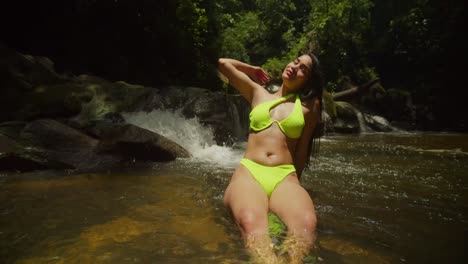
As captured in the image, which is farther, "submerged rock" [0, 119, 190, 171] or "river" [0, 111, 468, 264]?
"submerged rock" [0, 119, 190, 171]

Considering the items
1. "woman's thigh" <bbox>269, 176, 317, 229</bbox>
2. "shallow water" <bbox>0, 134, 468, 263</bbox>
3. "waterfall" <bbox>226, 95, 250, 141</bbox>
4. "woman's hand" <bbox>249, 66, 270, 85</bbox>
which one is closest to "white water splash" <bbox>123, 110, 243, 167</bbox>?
"waterfall" <bbox>226, 95, 250, 141</bbox>

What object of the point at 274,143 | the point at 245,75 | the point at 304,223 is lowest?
the point at 304,223

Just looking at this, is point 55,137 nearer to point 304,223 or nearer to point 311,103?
point 311,103

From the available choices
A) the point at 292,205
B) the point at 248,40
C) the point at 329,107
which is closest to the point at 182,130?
the point at 292,205

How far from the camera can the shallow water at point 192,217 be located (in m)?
2.27

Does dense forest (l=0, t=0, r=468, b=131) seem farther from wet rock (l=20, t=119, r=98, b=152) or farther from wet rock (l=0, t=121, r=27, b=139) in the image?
wet rock (l=20, t=119, r=98, b=152)

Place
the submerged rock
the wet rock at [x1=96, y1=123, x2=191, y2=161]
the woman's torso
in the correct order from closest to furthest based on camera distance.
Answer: the woman's torso → the submerged rock → the wet rock at [x1=96, y1=123, x2=191, y2=161]

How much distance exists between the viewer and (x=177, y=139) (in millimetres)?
8047

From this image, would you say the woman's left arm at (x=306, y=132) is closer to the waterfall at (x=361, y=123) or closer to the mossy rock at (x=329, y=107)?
the mossy rock at (x=329, y=107)

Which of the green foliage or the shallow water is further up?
the green foliage

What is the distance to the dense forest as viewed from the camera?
448 inches

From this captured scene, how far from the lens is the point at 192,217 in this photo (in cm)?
303

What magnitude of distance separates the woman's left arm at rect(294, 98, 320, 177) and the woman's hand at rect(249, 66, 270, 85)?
531 millimetres

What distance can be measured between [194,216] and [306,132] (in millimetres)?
1232
